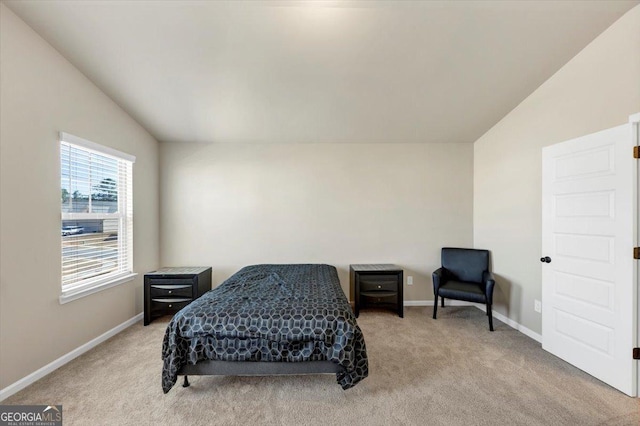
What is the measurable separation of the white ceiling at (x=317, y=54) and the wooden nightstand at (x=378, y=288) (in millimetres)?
1983

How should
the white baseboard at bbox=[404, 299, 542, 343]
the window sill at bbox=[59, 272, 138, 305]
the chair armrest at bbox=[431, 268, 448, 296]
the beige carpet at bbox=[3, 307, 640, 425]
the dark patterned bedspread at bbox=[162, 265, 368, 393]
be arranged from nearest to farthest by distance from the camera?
the beige carpet at bbox=[3, 307, 640, 425] → the dark patterned bedspread at bbox=[162, 265, 368, 393] → the window sill at bbox=[59, 272, 138, 305] → the white baseboard at bbox=[404, 299, 542, 343] → the chair armrest at bbox=[431, 268, 448, 296]

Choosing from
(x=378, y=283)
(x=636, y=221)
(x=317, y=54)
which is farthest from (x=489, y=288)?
(x=317, y=54)

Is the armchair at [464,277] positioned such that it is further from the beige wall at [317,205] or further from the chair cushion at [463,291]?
the beige wall at [317,205]

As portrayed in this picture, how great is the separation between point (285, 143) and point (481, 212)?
3.03 m

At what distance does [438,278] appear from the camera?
11.0 ft

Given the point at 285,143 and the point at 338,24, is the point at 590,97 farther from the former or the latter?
the point at 285,143

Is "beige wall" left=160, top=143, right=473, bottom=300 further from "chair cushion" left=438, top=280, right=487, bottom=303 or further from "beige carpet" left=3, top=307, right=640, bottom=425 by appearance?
"beige carpet" left=3, top=307, right=640, bottom=425

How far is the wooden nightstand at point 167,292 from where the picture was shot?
3.19 metres

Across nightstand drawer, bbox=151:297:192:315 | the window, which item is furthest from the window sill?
nightstand drawer, bbox=151:297:192:315

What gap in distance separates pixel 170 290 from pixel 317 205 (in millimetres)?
2202

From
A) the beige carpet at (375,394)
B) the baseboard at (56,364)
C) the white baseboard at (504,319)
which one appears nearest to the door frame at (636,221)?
the beige carpet at (375,394)

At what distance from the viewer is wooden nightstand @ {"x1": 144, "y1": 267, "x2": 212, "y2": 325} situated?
3.19 meters

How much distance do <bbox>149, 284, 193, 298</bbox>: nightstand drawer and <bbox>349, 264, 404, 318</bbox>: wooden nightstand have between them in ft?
6.92

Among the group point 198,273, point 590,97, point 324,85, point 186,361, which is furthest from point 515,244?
point 198,273
